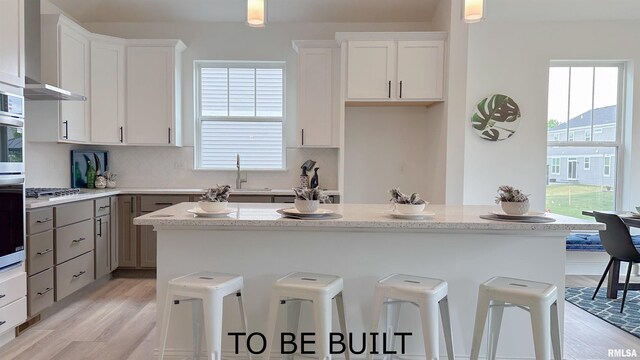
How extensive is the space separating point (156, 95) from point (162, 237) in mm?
2674

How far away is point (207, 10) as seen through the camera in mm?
4789

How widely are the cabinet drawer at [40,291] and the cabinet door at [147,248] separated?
1.13m

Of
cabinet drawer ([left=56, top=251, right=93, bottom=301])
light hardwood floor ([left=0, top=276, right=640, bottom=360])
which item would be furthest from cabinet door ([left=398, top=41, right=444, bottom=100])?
cabinet drawer ([left=56, top=251, right=93, bottom=301])

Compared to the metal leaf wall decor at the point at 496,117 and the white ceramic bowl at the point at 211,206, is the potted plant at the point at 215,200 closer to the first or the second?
the white ceramic bowl at the point at 211,206

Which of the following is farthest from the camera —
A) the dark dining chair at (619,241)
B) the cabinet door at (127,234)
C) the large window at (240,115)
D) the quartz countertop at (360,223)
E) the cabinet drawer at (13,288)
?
the large window at (240,115)

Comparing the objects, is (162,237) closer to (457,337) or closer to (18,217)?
(18,217)

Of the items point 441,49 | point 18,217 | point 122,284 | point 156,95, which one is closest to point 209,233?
point 18,217

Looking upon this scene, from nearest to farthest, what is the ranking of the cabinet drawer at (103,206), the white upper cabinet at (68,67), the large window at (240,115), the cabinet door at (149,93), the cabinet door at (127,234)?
the white upper cabinet at (68,67) < the cabinet drawer at (103,206) < the cabinet door at (127,234) < the cabinet door at (149,93) < the large window at (240,115)

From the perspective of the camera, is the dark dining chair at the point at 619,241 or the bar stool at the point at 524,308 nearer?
the bar stool at the point at 524,308

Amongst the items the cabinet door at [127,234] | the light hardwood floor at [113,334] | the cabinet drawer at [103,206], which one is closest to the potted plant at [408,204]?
the light hardwood floor at [113,334]

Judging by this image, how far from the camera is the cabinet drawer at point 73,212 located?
333cm

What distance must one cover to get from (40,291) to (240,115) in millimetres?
2787

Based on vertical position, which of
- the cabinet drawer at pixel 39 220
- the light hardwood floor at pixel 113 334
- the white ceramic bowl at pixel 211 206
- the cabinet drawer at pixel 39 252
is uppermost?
the white ceramic bowl at pixel 211 206

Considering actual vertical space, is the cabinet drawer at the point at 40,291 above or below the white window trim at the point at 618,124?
below
